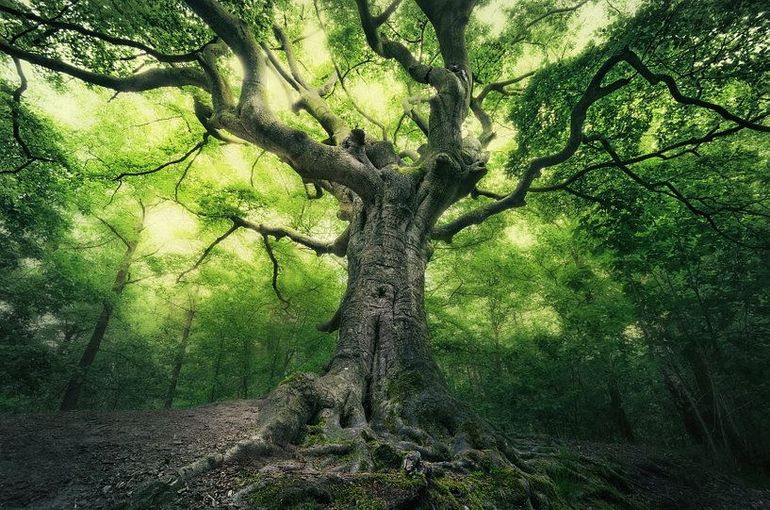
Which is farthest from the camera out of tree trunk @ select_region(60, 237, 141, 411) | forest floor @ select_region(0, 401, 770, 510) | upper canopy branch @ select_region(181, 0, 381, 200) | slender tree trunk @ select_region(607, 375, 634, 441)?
tree trunk @ select_region(60, 237, 141, 411)

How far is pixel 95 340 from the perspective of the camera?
1136 cm

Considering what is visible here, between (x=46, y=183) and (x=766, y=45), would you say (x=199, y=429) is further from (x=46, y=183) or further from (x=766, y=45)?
(x=46, y=183)

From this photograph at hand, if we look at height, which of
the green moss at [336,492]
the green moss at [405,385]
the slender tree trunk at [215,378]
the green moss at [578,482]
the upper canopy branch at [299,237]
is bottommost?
the green moss at [578,482]

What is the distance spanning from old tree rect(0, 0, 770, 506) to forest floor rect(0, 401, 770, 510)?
322 millimetres

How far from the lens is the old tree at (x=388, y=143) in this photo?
2.74 meters

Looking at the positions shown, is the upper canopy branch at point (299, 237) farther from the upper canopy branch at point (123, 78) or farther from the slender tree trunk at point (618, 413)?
the slender tree trunk at point (618, 413)

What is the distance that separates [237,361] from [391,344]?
9.90 metres

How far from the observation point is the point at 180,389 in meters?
14.6

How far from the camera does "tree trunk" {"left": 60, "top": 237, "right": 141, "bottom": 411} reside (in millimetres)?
10430

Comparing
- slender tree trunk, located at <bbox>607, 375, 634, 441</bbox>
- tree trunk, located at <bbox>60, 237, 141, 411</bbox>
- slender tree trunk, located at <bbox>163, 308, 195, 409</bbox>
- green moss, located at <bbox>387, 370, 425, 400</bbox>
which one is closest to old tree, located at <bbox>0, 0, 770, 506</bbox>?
green moss, located at <bbox>387, 370, 425, 400</bbox>

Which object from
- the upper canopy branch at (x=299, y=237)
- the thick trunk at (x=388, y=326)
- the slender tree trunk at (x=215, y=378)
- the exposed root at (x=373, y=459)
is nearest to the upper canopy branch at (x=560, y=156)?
the thick trunk at (x=388, y=326)

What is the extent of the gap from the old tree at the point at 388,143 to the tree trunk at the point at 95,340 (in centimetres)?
620

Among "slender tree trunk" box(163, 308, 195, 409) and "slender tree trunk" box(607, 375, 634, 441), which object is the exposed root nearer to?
"slender tree trunk" box(607, 375, 634, 441)

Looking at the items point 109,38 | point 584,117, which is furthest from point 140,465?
point 584,117
